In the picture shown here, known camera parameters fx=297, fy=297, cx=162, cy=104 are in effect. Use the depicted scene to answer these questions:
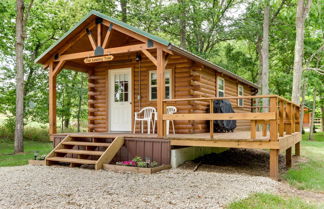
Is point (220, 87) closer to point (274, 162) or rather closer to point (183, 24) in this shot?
point (274, 162)

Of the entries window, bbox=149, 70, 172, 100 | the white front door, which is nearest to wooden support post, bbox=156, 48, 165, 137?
window, bbox=149, 70, 172, 100

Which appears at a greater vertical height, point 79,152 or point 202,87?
point 202,87

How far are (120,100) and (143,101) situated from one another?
0.96 meters

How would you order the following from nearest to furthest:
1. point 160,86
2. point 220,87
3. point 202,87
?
point 160,86, point 202,87, point 220,87

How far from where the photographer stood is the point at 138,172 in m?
6.78

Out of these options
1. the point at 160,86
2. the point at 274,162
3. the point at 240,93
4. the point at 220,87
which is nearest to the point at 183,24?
the point at 240,93

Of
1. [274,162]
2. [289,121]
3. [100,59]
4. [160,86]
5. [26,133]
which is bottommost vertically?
[26,133]

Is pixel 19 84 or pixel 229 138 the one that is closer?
pixel 229 138

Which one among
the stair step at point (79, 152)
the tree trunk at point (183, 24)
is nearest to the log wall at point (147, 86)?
the stair step at point (79, 152)

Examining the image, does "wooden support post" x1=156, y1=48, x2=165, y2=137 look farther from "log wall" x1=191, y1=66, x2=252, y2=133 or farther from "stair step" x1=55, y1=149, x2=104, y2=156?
"log wall" x1=191, y1=66, x2=252, y2=133

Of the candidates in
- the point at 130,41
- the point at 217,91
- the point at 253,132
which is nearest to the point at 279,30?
the point at 217,91

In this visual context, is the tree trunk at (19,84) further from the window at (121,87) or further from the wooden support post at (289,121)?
the wooden support post at (289,121)

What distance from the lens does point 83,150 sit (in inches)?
314

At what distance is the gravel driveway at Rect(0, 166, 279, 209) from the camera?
4.44m
